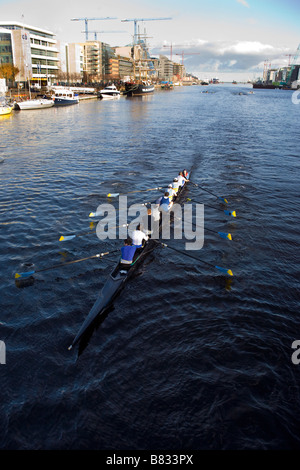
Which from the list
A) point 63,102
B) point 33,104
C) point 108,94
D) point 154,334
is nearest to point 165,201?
point 154,334

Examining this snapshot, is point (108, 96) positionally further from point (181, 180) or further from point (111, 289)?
point (111, 289)

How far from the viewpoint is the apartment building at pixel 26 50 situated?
13188cm

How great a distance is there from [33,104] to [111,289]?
95908mm

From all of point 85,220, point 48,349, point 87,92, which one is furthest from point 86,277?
point 87,92

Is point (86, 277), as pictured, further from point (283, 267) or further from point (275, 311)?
point (283, 267)

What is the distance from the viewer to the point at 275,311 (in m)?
15.8

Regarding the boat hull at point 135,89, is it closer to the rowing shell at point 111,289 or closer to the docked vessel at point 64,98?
the docked vessel at point 64,98

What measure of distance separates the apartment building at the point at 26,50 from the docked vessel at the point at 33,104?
28.4m

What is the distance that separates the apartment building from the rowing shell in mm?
128005

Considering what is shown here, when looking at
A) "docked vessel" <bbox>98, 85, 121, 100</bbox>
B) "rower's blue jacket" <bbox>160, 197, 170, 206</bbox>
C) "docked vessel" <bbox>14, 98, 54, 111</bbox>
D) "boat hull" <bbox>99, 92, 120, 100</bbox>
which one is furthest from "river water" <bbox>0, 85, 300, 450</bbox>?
"docked vessel" <bbox>98, 85, 121, 100</bbox>

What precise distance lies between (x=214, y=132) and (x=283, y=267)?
53.8m

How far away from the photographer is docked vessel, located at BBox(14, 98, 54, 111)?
9232 cm

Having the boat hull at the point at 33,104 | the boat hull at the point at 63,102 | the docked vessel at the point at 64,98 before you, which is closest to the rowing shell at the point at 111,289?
the boat hull at the point at 33,104

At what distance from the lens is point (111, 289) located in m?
15.6
